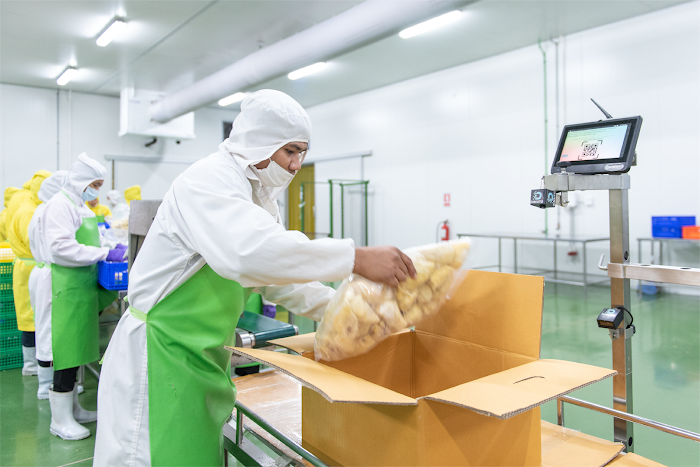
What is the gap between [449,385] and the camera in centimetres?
116

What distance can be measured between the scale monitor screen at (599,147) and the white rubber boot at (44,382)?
3.22 meters

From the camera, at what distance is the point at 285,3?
202 inches

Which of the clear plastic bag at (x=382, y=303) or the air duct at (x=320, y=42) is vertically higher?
the air duct at (x=320, y=42)

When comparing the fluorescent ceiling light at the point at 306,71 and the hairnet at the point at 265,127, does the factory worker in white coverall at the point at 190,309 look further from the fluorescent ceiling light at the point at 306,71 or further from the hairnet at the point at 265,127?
the fluorescent ceiling light at the point at 306,71

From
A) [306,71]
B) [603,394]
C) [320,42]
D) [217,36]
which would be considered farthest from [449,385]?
[306,71]

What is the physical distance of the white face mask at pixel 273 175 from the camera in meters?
1.13

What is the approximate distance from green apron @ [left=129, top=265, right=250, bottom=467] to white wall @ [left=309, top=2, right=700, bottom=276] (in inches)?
232

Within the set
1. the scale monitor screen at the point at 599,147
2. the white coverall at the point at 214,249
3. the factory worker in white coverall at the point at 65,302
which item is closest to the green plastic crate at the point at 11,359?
the factory worker in white coverall at the point at 65,302

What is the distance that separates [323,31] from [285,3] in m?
0.51

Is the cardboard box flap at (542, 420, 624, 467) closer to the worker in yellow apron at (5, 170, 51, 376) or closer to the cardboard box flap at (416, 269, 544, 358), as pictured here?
the cardboard box flap at (416, 269, 544, 358)

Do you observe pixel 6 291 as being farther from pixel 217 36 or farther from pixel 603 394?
pixel 603 394

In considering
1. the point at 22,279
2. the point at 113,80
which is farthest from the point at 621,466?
the point at 113,80

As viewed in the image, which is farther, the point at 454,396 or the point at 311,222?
the point at 311,222

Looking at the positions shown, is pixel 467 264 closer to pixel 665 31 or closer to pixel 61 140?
pixel 665 31
